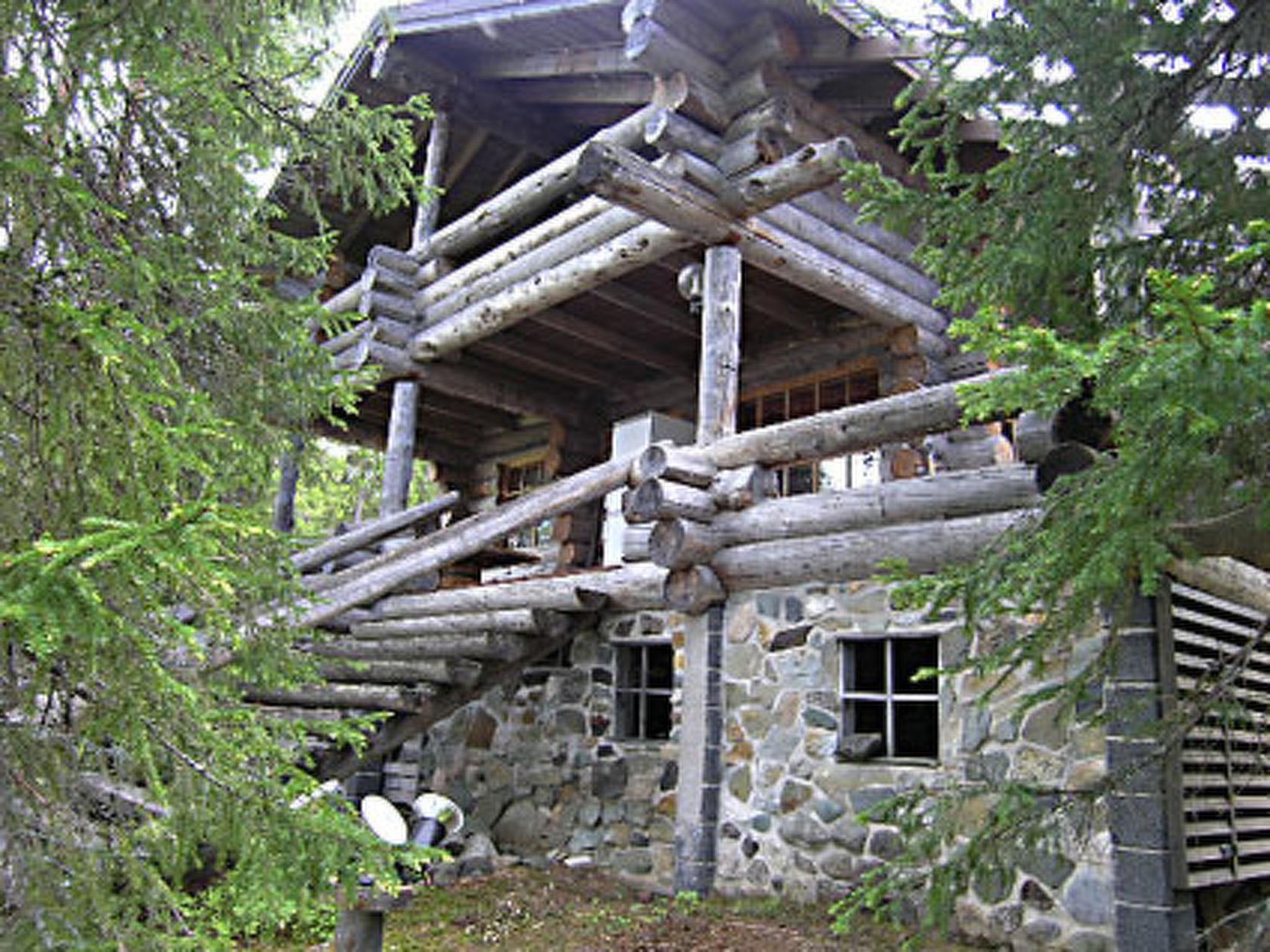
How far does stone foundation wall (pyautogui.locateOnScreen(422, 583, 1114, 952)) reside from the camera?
529cm

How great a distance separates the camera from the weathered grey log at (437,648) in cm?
801

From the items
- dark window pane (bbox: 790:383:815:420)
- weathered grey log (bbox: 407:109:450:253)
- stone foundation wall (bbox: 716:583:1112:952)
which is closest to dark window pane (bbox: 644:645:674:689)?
stone foundation wall (bbox: 716:583:1112:952)

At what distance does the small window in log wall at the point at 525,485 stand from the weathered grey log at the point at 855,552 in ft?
21.9

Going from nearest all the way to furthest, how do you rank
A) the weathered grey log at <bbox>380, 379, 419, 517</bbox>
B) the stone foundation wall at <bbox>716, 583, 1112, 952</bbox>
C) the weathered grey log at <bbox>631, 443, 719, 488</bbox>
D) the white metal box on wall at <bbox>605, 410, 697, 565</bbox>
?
the stone foundation wall at <bbox>716, 583, 1112, 952</bbox> < the weathered grey log at <bbox>631, 443, 719, 488</bbox> < the weathered grey log at <bbox>380, 379, 419, 517</bbox> < the white metal box on wall at <bbox>605, 410, 697, 565</bbox>

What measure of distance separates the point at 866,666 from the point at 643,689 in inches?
86.4

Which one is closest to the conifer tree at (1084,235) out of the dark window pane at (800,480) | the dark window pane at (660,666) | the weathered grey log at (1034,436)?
the weathered grey log at (1034,436)

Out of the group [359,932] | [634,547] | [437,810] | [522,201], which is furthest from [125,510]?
[522,201]

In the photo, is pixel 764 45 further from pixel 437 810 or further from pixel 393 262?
pixel 437 810

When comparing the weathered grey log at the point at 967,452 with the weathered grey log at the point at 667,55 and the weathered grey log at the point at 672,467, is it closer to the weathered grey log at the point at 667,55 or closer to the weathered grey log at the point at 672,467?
the weathered grey log at the point at 672,467

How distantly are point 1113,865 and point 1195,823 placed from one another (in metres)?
0.65

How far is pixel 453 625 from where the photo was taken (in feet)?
28.0

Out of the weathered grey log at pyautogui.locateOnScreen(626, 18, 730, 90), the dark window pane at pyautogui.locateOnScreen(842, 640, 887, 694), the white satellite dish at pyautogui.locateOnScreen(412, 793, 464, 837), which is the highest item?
the weathered grey log at pyautogui.locateOnScreen(626, 18, 730, 90)

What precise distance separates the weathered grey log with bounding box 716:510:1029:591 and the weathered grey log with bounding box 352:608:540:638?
1891 millimetres

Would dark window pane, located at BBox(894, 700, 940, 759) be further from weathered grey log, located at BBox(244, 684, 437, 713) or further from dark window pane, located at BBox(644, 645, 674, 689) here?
weathered grey log, located at BBox(244, 684, 437, 713)
